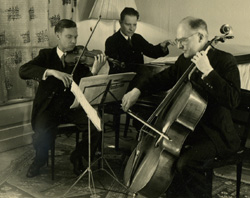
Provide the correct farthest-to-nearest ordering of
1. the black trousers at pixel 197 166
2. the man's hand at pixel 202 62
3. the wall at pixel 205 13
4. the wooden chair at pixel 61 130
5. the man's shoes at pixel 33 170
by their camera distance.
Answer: the wall at pixel 205 13, the man's shoes at pixel 33 170, the wooden chair at pixel 61 130, the black trousers at pixel 197 166, the man's hand at pixel 202 62

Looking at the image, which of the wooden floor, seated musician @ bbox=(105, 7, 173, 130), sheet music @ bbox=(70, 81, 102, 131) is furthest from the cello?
seated musician @ bbox=(105, 7, 173, 130)

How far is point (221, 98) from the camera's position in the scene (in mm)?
2240

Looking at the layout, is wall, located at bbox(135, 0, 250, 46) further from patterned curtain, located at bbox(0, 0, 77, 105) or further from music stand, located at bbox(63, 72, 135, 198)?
music stand, located at bbox(63, 72, 135, 198)

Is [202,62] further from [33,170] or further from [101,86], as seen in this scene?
[33,170]

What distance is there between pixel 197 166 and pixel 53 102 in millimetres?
1405

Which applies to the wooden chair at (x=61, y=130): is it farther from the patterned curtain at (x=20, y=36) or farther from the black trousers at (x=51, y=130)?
the patterned curtain at (x=20, y=36)

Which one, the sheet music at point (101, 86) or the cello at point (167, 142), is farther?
the sheet music at point (101, 86)

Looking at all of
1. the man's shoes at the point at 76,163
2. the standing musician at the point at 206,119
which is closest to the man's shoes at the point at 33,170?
the man's shoes at the point at 76,163

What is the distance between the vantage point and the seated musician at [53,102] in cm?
311

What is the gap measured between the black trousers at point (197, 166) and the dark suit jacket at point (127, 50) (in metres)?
1.53

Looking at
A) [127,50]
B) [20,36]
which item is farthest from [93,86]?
[20,36]

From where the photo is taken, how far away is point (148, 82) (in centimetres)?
278

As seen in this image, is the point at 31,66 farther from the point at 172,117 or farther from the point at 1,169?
the point at 172,117

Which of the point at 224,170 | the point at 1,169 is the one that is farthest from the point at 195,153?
the point at 1,169
